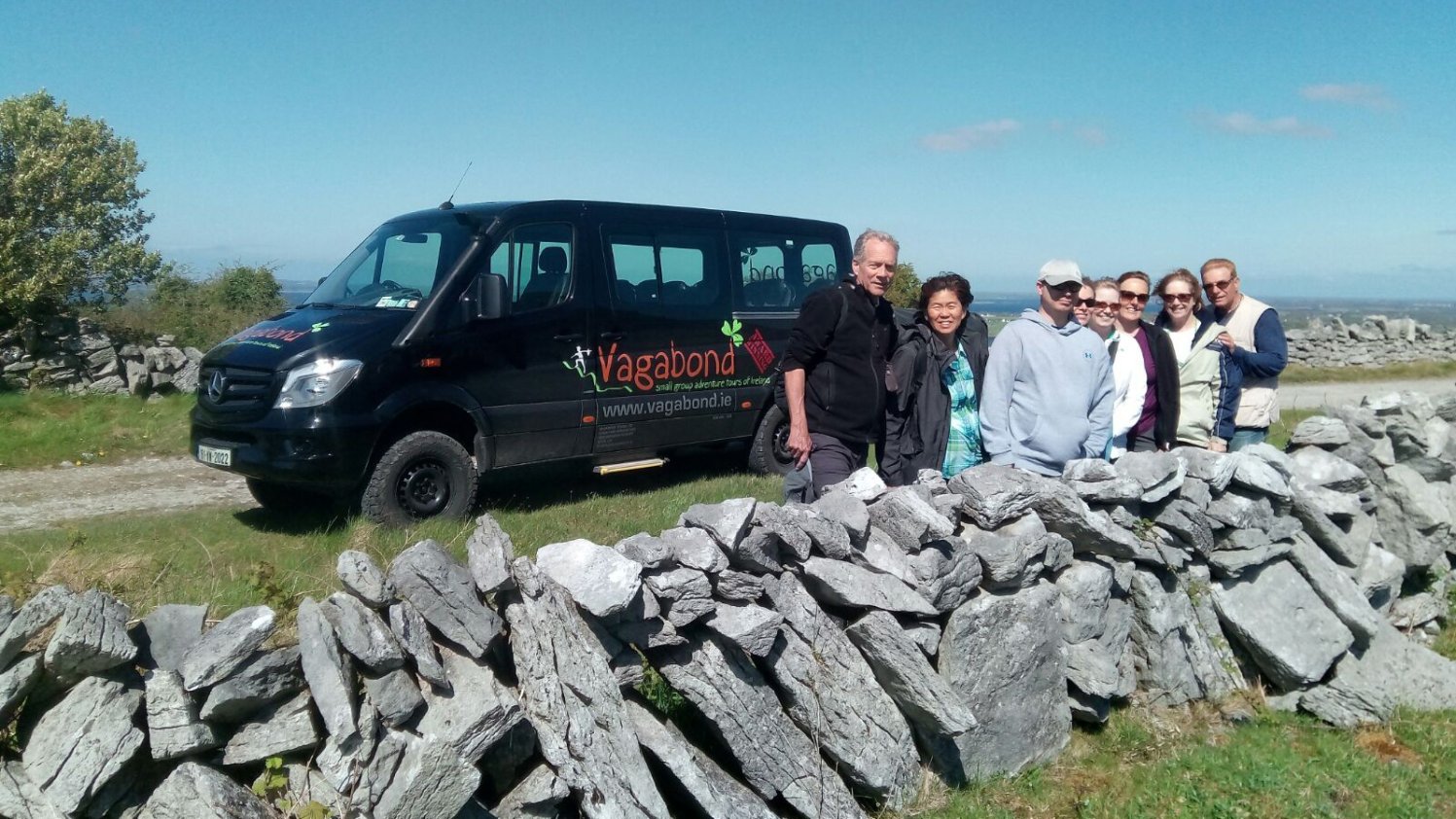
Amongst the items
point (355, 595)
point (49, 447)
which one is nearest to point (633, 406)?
point (355, 595)

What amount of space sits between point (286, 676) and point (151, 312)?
39.3ft

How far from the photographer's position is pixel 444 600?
3514 mm

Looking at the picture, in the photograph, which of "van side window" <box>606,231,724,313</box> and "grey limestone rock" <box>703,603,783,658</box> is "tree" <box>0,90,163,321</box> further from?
"grey limestone rock" <box>703,603,783,658</box>

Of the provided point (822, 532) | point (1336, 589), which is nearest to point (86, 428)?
point (822, 532)

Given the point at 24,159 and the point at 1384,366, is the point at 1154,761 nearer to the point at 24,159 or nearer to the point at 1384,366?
the point at 24,159

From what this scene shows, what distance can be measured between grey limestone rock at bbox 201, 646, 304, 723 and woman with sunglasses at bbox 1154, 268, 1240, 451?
539cm

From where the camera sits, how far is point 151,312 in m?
13.2

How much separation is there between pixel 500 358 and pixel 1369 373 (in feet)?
72.8

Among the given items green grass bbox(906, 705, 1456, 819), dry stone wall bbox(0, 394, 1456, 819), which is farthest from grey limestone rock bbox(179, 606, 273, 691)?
green grass bbox(906, 705, 1456, 819)

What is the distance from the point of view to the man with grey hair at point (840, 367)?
5.22 metres

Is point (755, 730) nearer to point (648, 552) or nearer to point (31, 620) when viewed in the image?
point (648, 552)

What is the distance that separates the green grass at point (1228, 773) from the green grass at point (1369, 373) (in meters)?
17.8

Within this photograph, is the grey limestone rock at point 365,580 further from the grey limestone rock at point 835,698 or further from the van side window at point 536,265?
the van side window at point 536,265

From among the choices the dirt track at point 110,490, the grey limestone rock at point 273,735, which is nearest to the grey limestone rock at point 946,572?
the grey limestone rock at point 273,735
